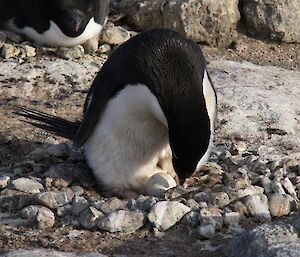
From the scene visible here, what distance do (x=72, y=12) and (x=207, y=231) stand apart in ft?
11.5

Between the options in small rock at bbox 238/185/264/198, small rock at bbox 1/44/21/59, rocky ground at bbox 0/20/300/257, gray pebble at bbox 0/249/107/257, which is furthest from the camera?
small rock at bbox 1/44/21/59

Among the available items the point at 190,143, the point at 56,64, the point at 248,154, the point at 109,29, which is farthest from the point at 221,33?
the point at 190,143

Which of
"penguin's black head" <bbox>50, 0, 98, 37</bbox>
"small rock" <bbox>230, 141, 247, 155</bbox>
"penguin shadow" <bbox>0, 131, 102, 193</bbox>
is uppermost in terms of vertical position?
"penguin's black head" <bbox>50, 0, 98, 37</bbox>

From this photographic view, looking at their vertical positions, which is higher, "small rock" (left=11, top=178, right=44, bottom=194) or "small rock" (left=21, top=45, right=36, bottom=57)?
"small rock" (left=21, top=45, right=36, bottom=57)

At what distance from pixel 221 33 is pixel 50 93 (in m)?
1.62

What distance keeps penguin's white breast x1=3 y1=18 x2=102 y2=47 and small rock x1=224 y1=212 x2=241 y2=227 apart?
10.0 ft

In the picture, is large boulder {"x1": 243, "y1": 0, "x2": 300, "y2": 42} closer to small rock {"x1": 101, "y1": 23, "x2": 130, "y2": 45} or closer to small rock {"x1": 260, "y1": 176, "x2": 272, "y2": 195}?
small rock {"x1": 101, "y1": 23, "x2": 130, "y2": 45}

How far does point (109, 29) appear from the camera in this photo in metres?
6.69

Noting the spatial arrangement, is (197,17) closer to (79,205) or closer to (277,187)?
(277,187)

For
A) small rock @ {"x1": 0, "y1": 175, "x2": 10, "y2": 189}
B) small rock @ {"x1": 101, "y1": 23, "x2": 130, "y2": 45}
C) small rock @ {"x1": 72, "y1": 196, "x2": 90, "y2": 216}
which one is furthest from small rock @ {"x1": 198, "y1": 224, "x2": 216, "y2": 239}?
small rock @ {"x1": 101, "y1": 23, "x2": 130, "y2": 45}

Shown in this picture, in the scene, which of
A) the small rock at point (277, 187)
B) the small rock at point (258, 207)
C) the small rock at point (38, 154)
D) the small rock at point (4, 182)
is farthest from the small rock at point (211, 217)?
the small rock at point (38, 154)

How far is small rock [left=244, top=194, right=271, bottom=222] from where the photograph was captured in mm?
3838

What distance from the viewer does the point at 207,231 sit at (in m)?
3.63

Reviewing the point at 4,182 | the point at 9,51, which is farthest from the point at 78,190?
the point at 9,51
